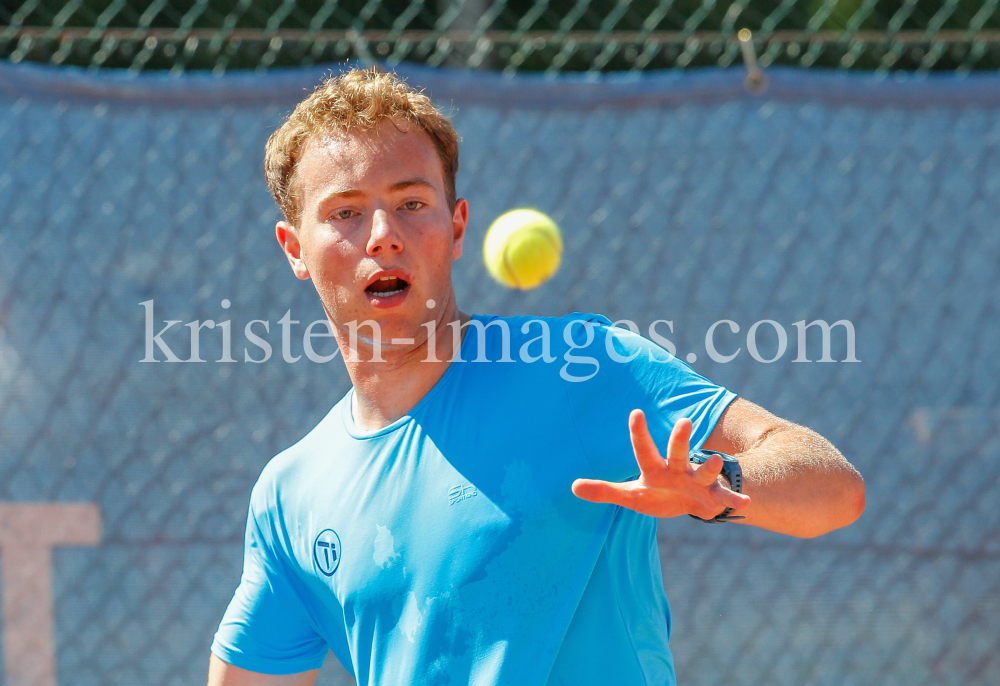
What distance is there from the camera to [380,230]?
1691 millimetres

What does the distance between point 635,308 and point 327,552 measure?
1.53 metres

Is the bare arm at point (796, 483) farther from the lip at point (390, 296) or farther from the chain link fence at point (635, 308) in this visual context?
the chain link fence at point (635, 308)

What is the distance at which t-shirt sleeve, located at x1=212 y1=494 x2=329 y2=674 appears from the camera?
1.82m

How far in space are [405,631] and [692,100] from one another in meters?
1.97

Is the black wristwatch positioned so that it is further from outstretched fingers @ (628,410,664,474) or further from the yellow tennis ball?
the yellow tennis ball

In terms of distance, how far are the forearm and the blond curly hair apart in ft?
2.72

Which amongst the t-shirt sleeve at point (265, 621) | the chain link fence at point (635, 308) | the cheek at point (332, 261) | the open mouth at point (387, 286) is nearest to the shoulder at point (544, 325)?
the open mouth at point (387, 286)

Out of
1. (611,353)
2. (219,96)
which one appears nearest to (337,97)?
(611,353)

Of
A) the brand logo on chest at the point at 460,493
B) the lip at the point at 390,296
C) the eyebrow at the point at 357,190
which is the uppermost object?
the eyebrow at the point at 357,190

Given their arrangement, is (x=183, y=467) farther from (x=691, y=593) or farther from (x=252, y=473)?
(x=691, y=593)

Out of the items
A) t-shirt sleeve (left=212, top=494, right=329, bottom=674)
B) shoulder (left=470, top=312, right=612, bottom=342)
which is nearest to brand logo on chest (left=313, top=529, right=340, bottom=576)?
t-shirt sleeve (left=212, top=494, right=329, bottom=674)

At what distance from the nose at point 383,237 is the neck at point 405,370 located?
0.53ft

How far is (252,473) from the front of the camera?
2898mm

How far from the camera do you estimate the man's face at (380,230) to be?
172 cm
